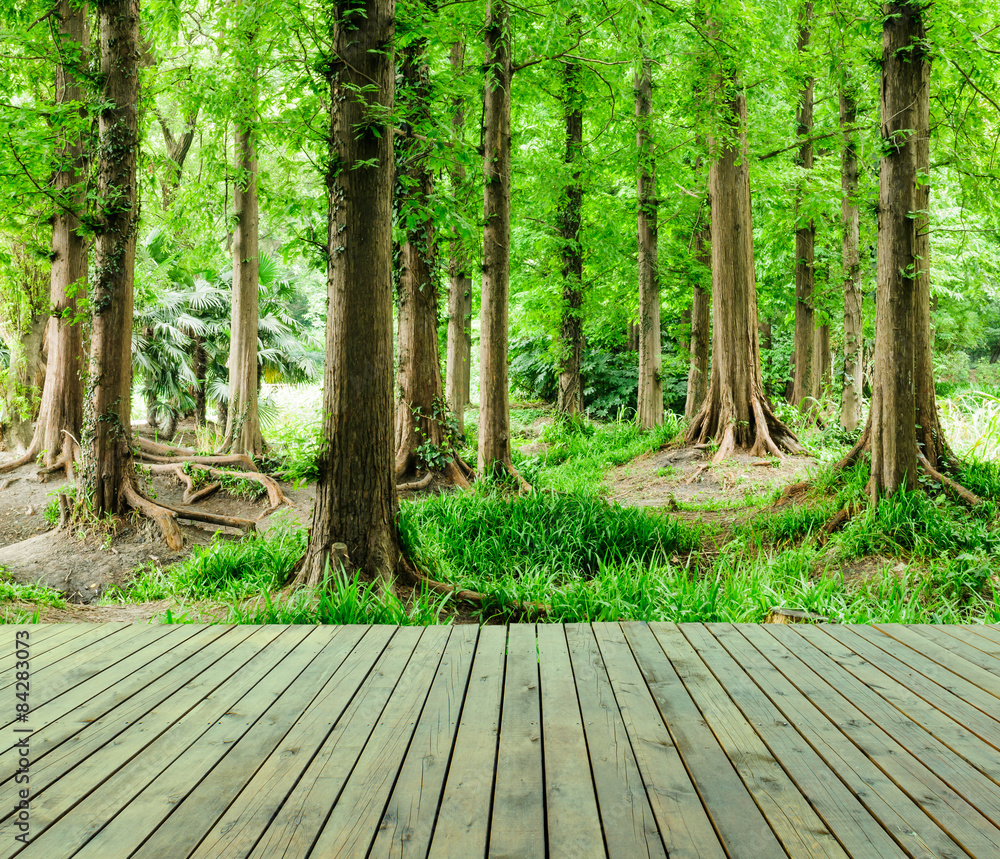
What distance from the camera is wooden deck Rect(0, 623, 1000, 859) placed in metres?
1.82

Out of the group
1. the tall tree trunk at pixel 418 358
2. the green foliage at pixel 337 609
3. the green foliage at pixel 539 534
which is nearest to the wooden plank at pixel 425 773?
the green foliage at pixel 337 609

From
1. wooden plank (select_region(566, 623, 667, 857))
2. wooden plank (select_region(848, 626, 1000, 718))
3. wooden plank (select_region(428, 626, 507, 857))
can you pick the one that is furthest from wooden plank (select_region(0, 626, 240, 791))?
wooden plank (select_region(848, 626, 1000, 718))

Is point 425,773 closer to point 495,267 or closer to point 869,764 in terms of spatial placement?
point 869,764

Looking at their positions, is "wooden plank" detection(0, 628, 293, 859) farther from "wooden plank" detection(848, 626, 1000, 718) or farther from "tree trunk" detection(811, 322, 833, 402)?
"tree trunk" detection(811, 322, 833, 402)

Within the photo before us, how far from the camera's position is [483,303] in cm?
813

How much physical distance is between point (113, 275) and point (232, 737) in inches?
263

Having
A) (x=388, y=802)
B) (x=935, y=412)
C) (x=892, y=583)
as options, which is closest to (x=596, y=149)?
(x=935, y=412)

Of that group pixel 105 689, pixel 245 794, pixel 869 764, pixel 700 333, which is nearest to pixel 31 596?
pixel 105 689

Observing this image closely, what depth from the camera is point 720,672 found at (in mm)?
2990

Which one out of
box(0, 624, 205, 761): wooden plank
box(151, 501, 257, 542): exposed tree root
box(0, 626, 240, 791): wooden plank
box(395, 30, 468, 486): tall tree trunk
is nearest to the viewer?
box(0, 626, 240, 791): wooden plank

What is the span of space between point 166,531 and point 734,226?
29.5 feet

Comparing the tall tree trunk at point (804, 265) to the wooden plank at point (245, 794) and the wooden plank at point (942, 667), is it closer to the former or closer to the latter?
the wooden plank at point (942, 667)

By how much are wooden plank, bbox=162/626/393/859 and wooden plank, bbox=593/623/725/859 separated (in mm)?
1038

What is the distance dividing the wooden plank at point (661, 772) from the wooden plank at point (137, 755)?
1.48 meters
